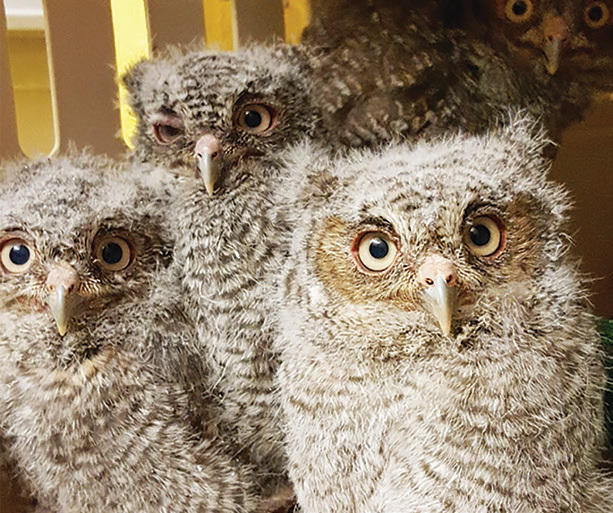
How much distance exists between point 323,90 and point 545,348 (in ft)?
1.60

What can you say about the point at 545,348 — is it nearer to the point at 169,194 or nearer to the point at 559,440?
the point at 559,440

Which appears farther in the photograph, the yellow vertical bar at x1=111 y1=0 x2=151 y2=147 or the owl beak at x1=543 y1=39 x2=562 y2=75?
the yellow vertical bar at x1=111 y1=0 x2=151 y2=147

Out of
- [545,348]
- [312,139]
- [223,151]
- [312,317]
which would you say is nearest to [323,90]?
[312,139]

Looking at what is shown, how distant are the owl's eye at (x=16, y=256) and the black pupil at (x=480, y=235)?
0.49 meters

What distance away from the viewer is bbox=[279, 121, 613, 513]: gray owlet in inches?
27.0

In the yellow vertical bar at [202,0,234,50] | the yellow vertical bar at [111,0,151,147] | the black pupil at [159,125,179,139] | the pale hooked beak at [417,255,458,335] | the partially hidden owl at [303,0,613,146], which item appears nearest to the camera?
the pale hooked beak at [417,255,458,335]

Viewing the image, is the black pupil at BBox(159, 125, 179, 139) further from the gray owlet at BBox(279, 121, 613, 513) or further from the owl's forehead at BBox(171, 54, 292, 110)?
the gray owlet at BBox(279, 121, 613, 513)

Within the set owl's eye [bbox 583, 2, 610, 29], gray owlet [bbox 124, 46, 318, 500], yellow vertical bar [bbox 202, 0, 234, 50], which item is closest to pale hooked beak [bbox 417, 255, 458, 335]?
gray owlet [bbox 124, 46, 318, 500]

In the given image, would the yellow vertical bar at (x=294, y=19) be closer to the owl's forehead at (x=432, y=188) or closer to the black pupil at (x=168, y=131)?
the black pupil at (x=168, y=131)

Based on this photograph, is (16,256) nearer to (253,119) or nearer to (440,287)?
(253,119)

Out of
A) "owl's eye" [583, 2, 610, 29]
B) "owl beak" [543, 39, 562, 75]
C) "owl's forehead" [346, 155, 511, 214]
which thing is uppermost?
"owl's eye" [583, 2, 610, 29]

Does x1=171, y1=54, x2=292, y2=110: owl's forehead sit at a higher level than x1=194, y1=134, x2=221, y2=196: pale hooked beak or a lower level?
higher

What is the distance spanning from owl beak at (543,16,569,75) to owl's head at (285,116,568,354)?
11.1 inches

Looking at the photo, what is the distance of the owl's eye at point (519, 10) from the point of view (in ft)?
3.33
